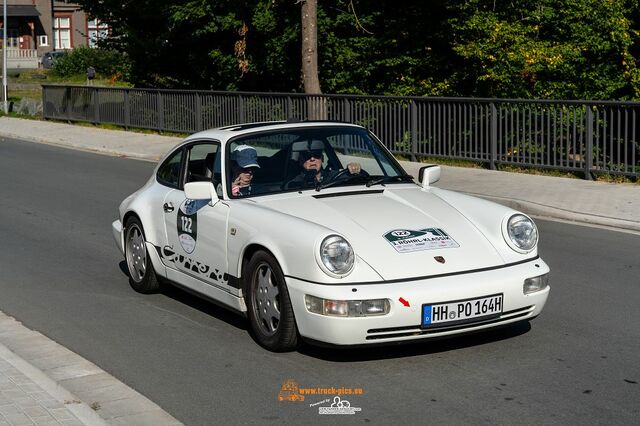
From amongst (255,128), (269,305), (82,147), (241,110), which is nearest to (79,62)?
(82,147)

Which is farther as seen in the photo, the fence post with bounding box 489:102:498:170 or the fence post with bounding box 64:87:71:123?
the fence post with bounding box 64:87:71:123

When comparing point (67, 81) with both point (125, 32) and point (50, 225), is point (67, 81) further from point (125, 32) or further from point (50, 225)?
point (50, 225)

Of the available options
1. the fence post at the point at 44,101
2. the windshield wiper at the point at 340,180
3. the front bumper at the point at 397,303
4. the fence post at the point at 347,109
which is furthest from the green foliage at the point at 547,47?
the front bumper at the point at 397,303

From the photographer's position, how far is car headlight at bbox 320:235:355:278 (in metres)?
6.59

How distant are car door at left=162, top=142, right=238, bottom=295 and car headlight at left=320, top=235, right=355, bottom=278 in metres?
1.13

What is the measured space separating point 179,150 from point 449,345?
3081 millimetres

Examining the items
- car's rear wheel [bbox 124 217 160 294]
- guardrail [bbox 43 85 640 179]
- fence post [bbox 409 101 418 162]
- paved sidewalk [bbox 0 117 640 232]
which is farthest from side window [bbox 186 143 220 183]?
fence post [bbox 409 101 418 162]

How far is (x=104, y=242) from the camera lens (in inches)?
476

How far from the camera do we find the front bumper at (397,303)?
6.45 meters

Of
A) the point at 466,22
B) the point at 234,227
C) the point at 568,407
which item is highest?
the point at 466,22

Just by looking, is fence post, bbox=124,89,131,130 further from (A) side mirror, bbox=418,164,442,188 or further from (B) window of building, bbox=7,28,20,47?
(B) window of building, bbox=7,28,20,47

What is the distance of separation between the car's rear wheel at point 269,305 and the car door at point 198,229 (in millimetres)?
291

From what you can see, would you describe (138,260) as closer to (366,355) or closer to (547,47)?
(366,355)

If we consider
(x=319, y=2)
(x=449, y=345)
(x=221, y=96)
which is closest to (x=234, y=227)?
(x=449, y=345)
